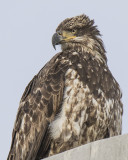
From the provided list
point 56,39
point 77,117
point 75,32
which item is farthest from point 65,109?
point 75,32

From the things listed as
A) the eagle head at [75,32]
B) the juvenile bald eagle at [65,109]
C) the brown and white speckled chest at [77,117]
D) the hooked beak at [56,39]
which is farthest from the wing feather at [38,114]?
the eagle head at [75,32]

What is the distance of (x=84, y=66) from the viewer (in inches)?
291

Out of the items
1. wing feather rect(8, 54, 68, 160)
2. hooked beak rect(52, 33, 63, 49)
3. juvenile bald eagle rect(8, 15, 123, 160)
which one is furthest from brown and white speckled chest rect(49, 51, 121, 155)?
hooked beak rect(52, 33, 63, 49)

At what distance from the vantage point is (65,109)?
22.5 feet

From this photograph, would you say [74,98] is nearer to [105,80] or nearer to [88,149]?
[105,80]

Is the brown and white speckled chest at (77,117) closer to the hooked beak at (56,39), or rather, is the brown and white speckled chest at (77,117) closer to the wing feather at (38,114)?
the wing feather at (38,114)

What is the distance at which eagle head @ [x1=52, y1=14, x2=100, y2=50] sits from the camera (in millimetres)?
8203

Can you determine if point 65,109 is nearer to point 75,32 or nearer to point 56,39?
point 56,39

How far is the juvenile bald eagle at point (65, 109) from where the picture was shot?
6.88 m

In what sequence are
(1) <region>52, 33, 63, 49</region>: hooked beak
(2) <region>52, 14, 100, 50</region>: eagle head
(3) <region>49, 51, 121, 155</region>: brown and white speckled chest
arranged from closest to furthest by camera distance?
(3) <region>49, 51, 121, 155</region>: brown and white speckled chest, (1) <region>52, 33, 63, 49</region>: hooked beak, (2) <region>52, 14, 100, 50</region>: eagle head

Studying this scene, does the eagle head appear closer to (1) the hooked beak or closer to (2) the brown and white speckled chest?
(1) the hooked beak

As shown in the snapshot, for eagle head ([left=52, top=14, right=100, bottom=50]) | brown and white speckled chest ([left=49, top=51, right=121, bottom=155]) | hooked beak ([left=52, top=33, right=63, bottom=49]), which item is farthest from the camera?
eagle head ([left=52, top=14, right=100, bottom=50])

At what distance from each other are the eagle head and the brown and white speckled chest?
1161 mm

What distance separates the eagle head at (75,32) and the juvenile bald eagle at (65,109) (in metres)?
0.61
